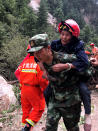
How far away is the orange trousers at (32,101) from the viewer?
2453 millimetres

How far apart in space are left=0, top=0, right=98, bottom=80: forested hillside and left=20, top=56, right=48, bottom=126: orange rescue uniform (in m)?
7.26

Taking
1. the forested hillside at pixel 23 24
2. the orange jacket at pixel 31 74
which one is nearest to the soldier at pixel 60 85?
the orange jacket at pixel 31 74

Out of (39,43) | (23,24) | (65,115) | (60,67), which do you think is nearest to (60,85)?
(60,67)

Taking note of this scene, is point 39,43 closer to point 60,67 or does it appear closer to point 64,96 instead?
point 60,67

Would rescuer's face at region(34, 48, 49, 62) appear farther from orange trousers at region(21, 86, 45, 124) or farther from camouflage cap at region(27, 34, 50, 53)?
orange trousers at region(21, 86, 45, 124)

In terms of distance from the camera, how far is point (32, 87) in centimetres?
244

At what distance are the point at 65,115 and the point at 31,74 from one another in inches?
32.6

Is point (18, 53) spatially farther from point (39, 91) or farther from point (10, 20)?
point (10, 20)

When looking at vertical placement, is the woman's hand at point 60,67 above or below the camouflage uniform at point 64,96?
above

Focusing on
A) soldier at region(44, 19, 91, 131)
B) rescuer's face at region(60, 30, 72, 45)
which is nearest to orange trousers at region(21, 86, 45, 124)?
soldier at region(44, 19, 91, 131)

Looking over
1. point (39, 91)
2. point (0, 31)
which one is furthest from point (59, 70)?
point (0, 31)

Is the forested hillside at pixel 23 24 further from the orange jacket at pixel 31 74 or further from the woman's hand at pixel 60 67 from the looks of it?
the woman's hand at pixel 60 67

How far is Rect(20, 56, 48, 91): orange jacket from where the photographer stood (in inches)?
92.1

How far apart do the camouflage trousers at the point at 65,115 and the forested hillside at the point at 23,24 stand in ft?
26.3
